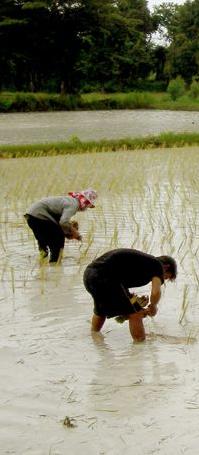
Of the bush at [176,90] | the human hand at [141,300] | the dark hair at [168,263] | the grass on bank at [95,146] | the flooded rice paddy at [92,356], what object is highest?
the dark hair at [168,263]

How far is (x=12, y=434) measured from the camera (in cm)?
271

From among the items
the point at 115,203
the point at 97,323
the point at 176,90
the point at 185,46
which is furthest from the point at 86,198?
the point at 185,46

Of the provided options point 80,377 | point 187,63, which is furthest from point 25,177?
point 187,63

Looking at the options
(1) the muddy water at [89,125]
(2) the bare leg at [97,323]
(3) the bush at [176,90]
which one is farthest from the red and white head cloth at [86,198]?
(3) the bush at [176,90]

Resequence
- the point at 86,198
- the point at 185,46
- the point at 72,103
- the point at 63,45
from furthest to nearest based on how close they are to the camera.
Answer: the point at 185,46
the point at 63,45
the point at 72,103
the point at 86,198

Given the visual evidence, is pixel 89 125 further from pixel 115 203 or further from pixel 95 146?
pixel 115 203

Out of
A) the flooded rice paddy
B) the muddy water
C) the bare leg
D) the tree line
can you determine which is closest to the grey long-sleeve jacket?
the flooded rice paddy

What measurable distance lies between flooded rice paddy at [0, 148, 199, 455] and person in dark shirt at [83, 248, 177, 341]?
16cm

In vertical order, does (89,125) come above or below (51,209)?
below

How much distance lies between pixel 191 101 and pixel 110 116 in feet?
29.4

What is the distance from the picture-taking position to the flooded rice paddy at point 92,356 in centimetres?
271

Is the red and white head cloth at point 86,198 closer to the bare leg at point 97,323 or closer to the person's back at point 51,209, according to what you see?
the person's back at point 51,209

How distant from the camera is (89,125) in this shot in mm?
21125

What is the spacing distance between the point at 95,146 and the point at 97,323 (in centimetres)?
1131
